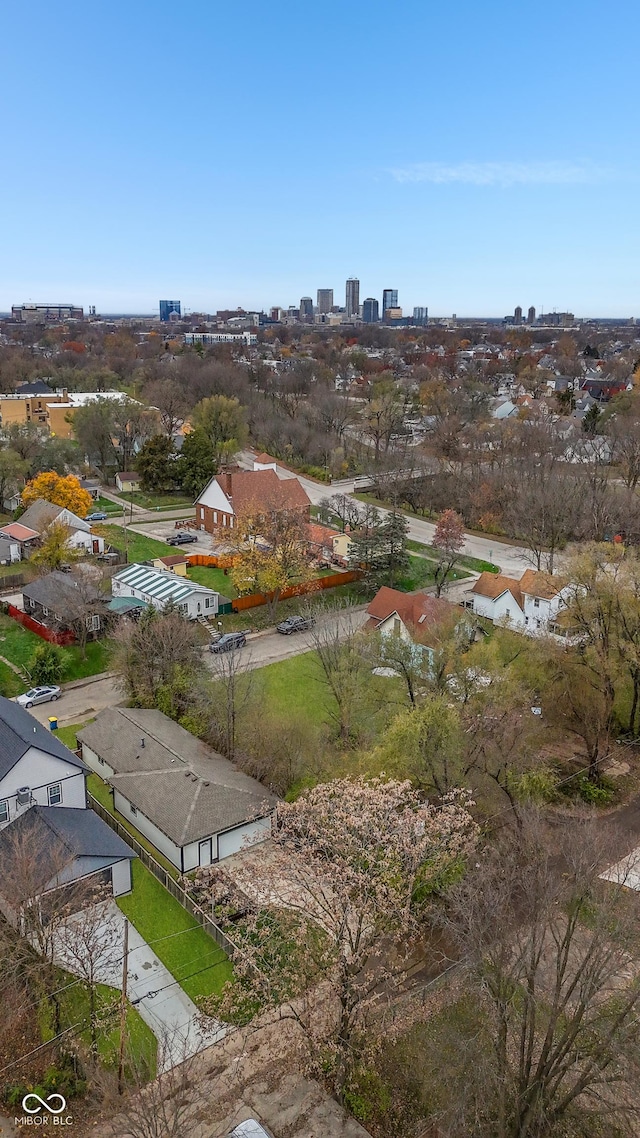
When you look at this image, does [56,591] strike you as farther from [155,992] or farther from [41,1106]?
[41,1106]

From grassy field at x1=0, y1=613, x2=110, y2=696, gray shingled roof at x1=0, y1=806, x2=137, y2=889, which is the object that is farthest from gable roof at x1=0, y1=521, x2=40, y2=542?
gray shingled roof at x1=0, y1=806, x2=137, y2=889

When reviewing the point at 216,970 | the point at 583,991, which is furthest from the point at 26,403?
the point at 583,991

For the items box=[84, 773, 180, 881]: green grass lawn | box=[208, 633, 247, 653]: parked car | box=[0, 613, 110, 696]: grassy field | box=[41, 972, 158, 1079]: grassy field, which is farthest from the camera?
box=[208, 633, 247, 653]: parked car

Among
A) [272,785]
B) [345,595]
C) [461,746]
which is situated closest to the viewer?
[461,746]

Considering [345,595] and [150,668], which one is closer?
[150,668]

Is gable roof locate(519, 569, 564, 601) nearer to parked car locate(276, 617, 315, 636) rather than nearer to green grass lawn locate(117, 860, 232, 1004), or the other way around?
parked car locate(276, 617, 315, 636)

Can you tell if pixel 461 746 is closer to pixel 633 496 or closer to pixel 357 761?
pixel 357 761
